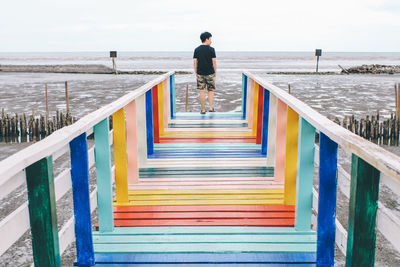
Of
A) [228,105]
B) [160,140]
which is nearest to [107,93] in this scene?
[228,105]

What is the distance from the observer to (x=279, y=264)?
273 centimetres


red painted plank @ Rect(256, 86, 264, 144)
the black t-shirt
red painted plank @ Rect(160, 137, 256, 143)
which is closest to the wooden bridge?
red painted plank @ Rect(256, 86, 264, 144)

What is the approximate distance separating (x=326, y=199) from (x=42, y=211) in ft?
5.36

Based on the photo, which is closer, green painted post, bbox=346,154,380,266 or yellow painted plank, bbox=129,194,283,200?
green painted post, bbox=346,154,380,266

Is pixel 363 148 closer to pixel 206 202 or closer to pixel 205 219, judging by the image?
pixel 205 219

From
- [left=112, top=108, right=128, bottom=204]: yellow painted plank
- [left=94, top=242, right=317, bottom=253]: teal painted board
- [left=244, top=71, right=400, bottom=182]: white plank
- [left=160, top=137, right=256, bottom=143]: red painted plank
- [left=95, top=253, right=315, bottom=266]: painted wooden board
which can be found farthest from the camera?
[left=160, top=137, right=256, bottom=143]: red painted plank

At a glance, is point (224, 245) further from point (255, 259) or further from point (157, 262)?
point (157, 262)

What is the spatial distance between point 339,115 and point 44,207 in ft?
56.8

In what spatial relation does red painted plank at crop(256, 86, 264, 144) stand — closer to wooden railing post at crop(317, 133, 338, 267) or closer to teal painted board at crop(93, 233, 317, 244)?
teal painted board at crop(93, 233, 317, 244)

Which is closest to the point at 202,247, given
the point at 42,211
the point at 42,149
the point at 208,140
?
the point at 42,211

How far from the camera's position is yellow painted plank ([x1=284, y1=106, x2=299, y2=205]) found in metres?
3.46

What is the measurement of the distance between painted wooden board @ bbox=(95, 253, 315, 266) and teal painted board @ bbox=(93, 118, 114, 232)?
0.36m

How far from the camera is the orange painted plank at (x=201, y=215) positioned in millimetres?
3477

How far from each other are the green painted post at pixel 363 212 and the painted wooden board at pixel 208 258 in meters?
0.91
